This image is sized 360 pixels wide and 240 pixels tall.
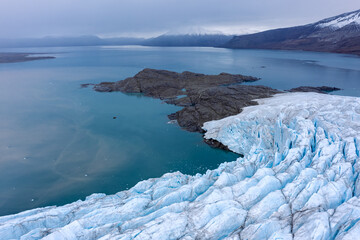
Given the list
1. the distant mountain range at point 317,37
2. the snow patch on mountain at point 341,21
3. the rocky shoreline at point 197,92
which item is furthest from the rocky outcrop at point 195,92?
the snow patch on mountain at point 341,21

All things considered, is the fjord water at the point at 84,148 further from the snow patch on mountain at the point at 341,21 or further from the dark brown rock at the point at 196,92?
the snow patch on mountain at the point at 341,21

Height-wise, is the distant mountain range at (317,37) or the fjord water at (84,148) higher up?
the distant mountain range at (317,37)

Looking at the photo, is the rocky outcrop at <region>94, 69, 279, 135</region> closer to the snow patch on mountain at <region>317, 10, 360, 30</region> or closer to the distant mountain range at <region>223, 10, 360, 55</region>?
the distant mountain range at <region>223, 10, 360, 55</region>

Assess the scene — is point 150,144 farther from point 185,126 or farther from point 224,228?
point 224,228

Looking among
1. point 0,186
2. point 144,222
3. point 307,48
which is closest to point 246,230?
point 144,222

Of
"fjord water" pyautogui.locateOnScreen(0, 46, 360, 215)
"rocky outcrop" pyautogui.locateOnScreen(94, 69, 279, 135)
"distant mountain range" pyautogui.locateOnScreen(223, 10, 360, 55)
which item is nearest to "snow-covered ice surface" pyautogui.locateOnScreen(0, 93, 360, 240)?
"fjord water" pyautogui.locateOnScreen(0, 46, 360, 215)

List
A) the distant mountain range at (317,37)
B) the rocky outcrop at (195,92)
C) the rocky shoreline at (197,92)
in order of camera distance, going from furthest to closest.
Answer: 1. the distant mountain range at (317,37)
2. the rocky outcrop at (195,92)
3. the rocky shoreline at (197,92)

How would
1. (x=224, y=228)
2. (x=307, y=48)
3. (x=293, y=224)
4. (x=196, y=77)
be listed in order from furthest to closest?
(x=307, y=48) → (x=196, y=77) → (x=224, y=228) → (x=293, y=224)
